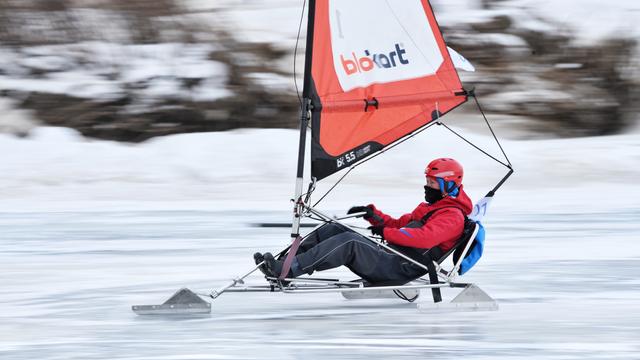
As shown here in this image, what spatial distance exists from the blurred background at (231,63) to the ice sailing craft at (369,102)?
9.28 metres

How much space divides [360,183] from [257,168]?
45.8 inches

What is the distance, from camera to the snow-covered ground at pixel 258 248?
4727 mm

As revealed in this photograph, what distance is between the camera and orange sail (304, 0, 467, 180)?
205 inches

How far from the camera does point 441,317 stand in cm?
519

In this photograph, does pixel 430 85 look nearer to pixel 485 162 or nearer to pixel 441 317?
pixel 441 317

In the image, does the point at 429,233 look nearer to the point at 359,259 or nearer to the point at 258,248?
the point at 359,259

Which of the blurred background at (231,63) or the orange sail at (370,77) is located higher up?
the orange sail at (370,77)

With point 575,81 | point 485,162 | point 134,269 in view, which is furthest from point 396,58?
point 575,81

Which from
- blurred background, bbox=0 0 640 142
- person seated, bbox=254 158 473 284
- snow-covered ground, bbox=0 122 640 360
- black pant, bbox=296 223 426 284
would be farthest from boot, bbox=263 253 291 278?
blurred background, bbox=0 0 640 142

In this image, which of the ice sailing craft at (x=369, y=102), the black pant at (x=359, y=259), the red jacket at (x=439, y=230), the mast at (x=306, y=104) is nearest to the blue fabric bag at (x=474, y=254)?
the ice sailing craft at (x=369, y=102)

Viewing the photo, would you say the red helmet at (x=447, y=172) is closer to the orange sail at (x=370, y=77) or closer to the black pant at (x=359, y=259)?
the orange sail at (x=370, y=77)

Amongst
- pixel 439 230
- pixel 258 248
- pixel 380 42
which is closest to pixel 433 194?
pixel 439 230

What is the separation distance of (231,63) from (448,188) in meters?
10.7

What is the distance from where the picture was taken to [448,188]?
17.7ft
